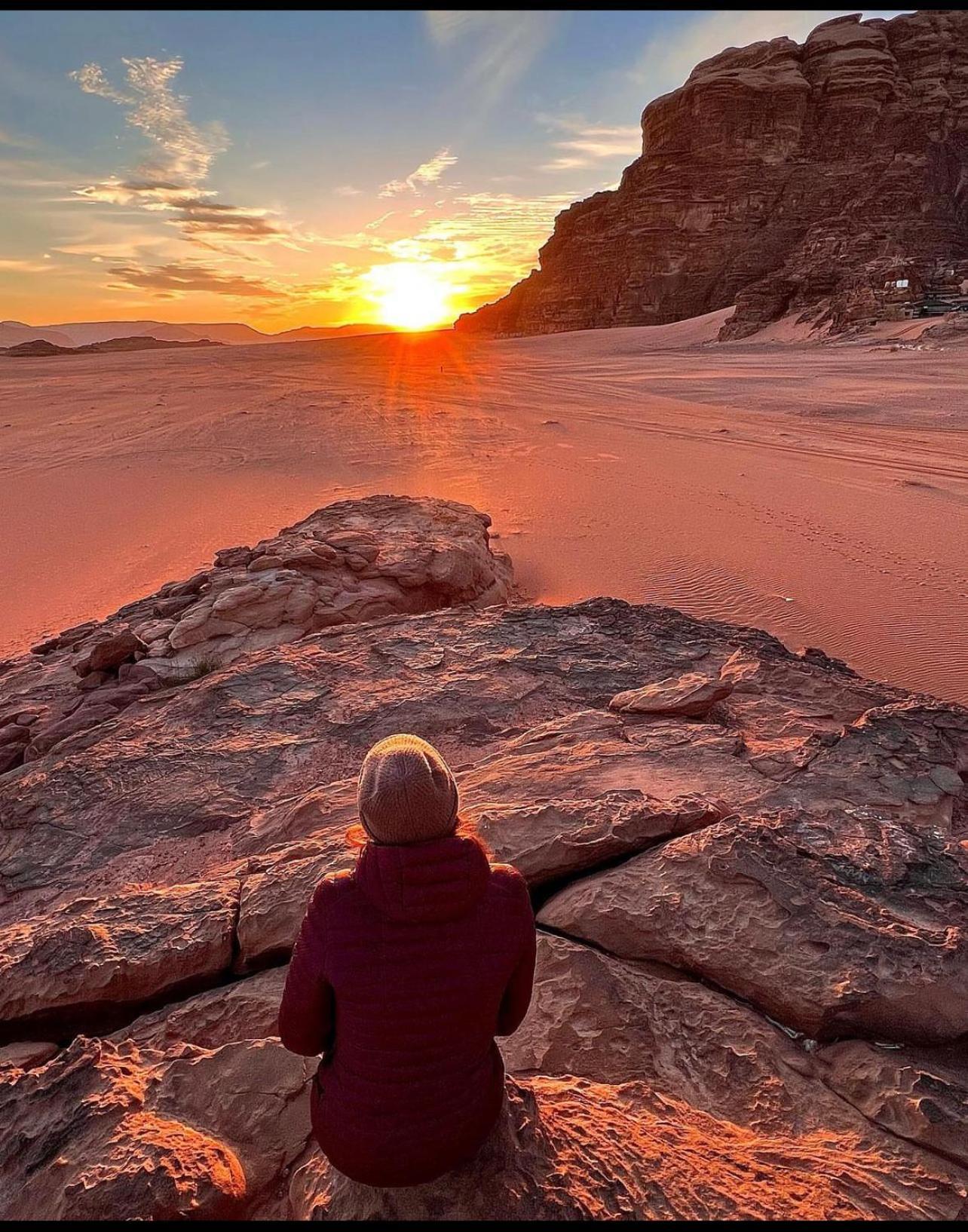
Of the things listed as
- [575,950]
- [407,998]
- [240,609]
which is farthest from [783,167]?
[407,998]

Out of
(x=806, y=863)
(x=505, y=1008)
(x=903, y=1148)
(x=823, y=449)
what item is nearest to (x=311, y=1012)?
(x=505, y=1008)

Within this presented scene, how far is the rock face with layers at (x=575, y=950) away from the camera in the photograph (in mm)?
1778

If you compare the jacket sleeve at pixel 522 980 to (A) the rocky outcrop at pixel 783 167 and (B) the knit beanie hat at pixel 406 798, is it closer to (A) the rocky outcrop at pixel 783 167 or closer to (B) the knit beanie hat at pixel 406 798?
(B) the knit beanie hat at pixel 406 798

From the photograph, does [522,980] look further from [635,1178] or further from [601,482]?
[601,482]

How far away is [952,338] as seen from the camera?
81.4 ft

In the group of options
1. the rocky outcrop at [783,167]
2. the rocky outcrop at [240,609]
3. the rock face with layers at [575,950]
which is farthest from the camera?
the rocky outcrop at [783,167]

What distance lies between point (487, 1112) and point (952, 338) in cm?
3056

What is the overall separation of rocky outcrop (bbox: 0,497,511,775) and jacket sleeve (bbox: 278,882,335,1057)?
3833 mm

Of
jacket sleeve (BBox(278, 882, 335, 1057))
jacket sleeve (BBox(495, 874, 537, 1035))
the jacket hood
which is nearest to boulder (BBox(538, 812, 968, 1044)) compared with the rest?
jacket sleeve (BBox(495, 874, 537, 1035))

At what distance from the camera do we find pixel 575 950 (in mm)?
2523

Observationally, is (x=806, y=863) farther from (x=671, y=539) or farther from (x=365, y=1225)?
(x=671, y=539)

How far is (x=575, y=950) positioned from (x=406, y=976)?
50.8 inches

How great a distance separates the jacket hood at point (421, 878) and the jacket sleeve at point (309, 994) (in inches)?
5.3

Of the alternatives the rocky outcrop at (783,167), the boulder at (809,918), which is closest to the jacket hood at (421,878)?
the boulder at (809,918)
